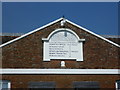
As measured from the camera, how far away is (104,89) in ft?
57.1

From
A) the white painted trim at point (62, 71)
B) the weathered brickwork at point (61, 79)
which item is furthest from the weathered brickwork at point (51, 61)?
the weathered brickwork at point (61, 79)

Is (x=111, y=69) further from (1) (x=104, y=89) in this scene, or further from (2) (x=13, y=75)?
Result: (2) (x=13, y=75)

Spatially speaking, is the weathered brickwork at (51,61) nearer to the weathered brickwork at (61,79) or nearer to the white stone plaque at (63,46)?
the white stone plaque at (63,46)

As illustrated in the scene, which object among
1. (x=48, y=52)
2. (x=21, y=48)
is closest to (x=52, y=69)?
(x=48, y=52)

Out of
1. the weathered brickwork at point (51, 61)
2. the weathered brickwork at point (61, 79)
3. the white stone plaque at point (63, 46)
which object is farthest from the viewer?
the white stone plaque at point (63, 46)

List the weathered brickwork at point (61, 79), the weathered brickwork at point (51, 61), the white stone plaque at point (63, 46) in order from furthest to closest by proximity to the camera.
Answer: the white stone plaque at point (63, 46)
the weathered brickwork at point (51, 61)
the weathered brickwork at point (61, 79)

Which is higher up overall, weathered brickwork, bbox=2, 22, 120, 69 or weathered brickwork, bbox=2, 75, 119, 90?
weathered brickwork, bbox=2, 22, 120, 69

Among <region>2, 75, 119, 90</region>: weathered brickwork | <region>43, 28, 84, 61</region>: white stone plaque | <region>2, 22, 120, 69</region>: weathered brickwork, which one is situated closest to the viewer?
<region>2, 75, 119, 90</region>: weathered brickwork

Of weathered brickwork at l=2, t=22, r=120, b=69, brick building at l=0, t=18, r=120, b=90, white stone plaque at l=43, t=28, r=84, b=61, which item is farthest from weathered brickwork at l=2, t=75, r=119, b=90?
white stone plaque at l=43, t=28, r=84, b=61

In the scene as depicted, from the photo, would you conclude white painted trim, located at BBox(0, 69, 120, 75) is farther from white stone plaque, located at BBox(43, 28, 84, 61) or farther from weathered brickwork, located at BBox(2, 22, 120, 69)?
white stone plaque, located at BBox(43, 28, 84, 61)

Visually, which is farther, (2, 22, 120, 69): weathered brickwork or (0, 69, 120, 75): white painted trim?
(2, 22, 120, 69): weathered brickwork

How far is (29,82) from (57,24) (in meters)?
4.14

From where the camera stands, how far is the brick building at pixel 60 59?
55.9ft

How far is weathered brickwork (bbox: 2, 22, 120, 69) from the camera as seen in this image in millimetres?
17281
